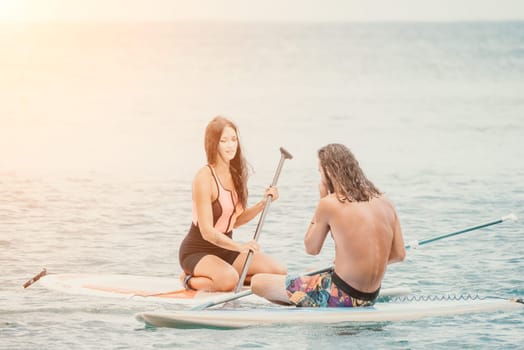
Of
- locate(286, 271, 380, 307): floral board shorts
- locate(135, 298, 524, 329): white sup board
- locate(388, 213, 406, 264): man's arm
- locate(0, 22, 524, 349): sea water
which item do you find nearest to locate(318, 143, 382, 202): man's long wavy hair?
locate(388, 213, 406, 264): man's arm

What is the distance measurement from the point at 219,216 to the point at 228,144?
350 millimetres

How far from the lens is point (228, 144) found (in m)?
7.01

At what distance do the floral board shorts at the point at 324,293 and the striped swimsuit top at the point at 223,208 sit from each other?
518mm

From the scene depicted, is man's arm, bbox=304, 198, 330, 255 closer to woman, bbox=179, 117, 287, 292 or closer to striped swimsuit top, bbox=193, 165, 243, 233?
woman, bbox=179, 117, 287, 292

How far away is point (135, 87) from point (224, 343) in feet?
76.7

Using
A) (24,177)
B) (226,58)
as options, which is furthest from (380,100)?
(226,58)

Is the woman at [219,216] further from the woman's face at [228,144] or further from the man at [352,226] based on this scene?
the man at [352,226]

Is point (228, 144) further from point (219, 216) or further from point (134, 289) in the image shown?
point (134, 289)

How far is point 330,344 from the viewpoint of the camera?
647 cm

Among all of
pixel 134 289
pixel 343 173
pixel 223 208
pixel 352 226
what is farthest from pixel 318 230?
pixel 134 289

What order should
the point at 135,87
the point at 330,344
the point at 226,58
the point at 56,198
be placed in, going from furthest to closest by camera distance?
the point at 226,58, the point at 135,87, the point at 56,198, the point at 330,344

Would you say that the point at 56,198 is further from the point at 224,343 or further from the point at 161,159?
the point at 224,343

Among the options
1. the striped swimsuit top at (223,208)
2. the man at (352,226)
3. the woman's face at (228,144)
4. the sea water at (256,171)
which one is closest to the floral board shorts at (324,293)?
the man at (352,226)

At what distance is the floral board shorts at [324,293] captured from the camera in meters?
6.48
